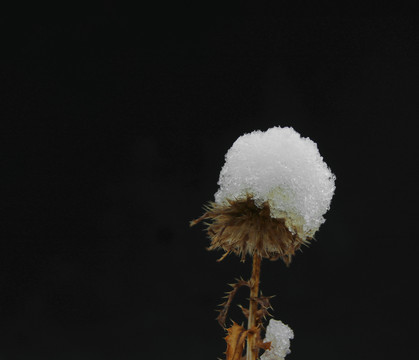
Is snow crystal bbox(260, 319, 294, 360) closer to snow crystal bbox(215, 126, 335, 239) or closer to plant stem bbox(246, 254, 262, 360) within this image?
plant stem bbox(246, 254, 262, 360)

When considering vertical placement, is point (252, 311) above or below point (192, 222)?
below

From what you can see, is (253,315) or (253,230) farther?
(253,230)

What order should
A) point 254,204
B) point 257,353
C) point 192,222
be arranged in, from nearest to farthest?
point 257,353, point 254,204, point 192,222

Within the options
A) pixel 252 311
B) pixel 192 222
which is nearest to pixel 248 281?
pixel 252 311

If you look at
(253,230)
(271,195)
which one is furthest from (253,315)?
(271,195)

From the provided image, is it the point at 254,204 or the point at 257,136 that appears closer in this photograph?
the point at 254,204

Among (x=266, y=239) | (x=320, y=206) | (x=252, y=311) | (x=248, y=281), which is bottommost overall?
(x=252, y=311)

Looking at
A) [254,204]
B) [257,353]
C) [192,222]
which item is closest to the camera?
[257,353]

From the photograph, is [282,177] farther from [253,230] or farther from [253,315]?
[253,315]

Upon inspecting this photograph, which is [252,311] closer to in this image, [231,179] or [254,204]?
[254,204]
